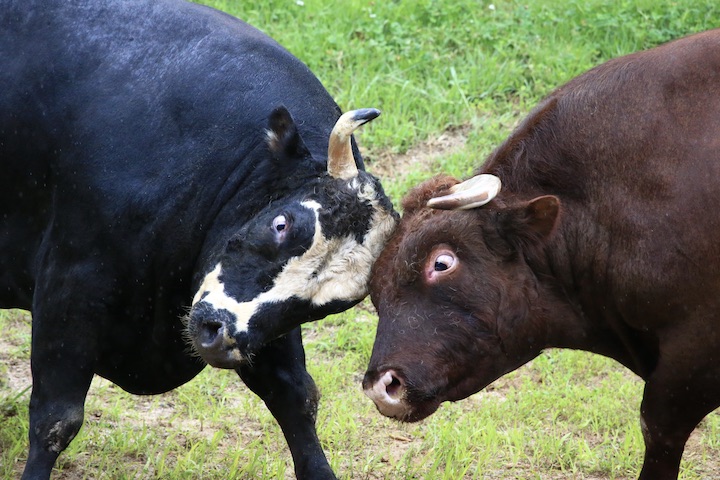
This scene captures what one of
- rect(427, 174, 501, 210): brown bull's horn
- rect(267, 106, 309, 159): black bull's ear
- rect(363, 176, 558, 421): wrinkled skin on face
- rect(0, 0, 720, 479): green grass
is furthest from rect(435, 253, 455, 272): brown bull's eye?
rect(0, 0, 720, 479): green grass

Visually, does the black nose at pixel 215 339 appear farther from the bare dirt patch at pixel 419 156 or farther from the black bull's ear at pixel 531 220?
the bare dirt patch at pixel 419 156

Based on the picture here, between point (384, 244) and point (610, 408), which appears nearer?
point (384, 244)

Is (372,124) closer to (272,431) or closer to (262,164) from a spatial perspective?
(272,431)

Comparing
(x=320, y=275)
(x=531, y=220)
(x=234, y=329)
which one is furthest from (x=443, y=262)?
(x=234, y=329)

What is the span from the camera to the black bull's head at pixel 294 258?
5.25m

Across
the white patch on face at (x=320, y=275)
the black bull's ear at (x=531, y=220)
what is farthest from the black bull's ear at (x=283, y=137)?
the black bull's ear at (x=531, y=220)

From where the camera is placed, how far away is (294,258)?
17.4ft

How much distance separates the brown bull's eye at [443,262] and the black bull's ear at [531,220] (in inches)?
10.4

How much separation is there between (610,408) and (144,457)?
2748mm

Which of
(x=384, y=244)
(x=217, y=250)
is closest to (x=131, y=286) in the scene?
(x=217, y=250)

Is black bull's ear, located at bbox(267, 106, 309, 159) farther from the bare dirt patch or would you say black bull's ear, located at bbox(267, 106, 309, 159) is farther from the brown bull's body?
the bare dirt patch

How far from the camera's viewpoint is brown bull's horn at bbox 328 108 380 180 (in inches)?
208

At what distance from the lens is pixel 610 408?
718 cm

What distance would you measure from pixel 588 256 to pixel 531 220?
1.08 feet
